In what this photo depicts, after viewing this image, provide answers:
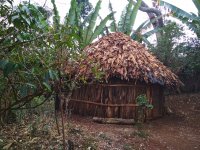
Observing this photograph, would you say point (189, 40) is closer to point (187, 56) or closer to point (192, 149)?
point (187, 56)

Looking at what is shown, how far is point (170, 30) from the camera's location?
14109 mm

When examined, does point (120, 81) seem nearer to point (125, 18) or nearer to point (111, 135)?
point (111, 135)

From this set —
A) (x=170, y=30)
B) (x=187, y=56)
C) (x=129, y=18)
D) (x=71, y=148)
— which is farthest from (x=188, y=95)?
(x=71, y=148)

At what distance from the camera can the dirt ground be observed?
6344mm

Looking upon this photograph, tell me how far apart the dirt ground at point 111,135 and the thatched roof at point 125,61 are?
160cm

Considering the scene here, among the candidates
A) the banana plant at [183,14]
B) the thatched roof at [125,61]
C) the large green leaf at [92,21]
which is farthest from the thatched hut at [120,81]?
the banana plant at [183,14]

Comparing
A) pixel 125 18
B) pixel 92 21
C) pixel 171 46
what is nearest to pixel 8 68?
pixel 92 21

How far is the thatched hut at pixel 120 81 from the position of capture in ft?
33.9

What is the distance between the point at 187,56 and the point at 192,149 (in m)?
7.98

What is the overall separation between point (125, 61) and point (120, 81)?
742 mm

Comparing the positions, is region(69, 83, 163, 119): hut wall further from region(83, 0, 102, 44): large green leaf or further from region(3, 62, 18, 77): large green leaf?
region(3, 62, 18, 77): large green leaf

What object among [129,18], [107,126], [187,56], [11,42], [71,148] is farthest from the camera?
[187,56]

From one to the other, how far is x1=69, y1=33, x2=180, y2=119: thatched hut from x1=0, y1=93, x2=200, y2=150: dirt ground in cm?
65

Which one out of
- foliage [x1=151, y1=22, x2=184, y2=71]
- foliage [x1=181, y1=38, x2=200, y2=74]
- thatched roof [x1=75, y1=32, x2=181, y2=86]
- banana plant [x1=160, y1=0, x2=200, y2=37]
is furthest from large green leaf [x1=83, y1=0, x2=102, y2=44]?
foliage [x1=181, y1=38, x2=200, y2=74]
